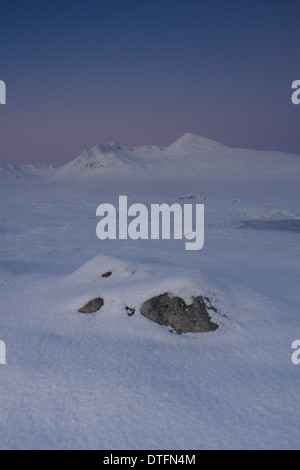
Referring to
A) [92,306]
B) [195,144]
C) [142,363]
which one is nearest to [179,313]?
[142,363]

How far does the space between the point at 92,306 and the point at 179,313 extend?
1939 millimetres

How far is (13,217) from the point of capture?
27781 mm

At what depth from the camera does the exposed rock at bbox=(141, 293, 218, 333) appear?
621 cm

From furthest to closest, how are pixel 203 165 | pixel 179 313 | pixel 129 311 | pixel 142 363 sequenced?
1. pixel 203 165
2. pixel 129 311
3. pixel 179 313
4. pixel 142 363

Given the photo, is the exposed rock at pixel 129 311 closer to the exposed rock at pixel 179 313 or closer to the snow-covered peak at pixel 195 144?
the exposed rock at pixel 179 313

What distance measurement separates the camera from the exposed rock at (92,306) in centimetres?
700

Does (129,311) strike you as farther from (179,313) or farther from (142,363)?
(142,363)

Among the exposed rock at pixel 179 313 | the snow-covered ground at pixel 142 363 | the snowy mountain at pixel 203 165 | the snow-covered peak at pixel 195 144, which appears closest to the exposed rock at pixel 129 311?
the snow-covered ground at pixel 142 363

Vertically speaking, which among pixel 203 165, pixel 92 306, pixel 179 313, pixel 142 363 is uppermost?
pixel 203 165

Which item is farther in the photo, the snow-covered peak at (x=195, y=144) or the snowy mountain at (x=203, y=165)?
the snow-covered peak at (x=195, y=144)

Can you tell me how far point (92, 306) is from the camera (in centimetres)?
704

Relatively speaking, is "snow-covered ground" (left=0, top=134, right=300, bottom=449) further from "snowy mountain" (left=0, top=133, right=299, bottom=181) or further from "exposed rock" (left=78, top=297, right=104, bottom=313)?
"snowy mountain" (left=0, top=133, right=299, bottom=181)

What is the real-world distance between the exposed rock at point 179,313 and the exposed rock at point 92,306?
108 cm
